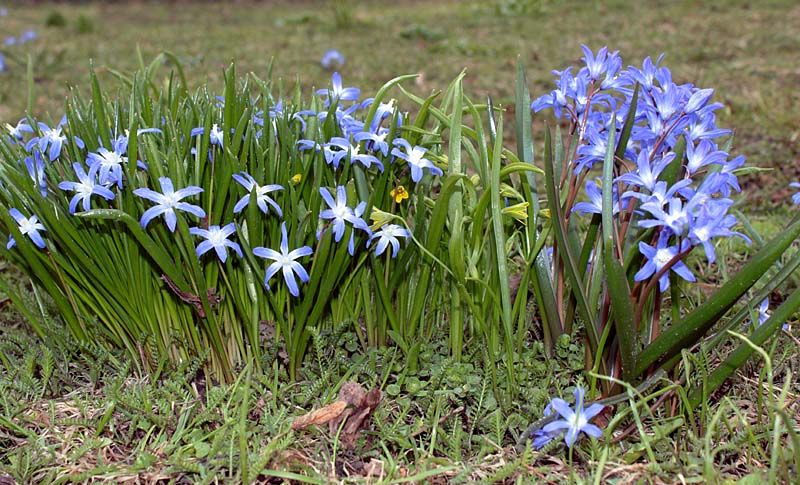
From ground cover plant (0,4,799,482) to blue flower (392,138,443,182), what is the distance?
0.04ft

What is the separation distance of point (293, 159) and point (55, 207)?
603 millimetres

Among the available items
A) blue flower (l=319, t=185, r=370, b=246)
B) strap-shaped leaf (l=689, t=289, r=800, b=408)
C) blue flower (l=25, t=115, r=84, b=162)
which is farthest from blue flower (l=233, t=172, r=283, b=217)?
strap-shaped leaf (l=689, t=289, r=800, b=408)

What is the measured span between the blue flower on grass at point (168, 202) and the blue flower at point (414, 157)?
1.61 feet

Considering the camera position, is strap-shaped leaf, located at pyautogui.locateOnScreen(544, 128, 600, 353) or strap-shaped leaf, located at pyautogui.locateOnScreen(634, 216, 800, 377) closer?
strap-shaped leaf, located at pyautogui.locateOnScreen(634, 216, 800, 377)

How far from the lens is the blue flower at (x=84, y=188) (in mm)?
1684

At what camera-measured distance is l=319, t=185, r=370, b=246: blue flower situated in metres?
1.70

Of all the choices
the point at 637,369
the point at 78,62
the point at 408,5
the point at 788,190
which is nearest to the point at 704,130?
the point at 637,369

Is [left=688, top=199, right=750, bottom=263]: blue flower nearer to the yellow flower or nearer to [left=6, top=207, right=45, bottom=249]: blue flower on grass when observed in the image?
the yellow flower

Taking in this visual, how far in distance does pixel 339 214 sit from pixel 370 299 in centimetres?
36

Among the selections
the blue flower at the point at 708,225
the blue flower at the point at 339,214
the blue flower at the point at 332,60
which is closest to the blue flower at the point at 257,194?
the blue flower at the point at 339,214

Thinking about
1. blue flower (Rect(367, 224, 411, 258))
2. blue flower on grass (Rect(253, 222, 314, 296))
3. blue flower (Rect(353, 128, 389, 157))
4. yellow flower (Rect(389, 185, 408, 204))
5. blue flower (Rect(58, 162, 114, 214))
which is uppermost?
blue flower (Rect(353, 128, 389, 157))

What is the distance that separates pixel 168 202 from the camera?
1660 millimetres

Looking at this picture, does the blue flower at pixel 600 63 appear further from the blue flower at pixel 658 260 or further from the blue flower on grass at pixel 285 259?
the blue flower on grass at pixel 285 259

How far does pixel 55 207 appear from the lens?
1.78m
